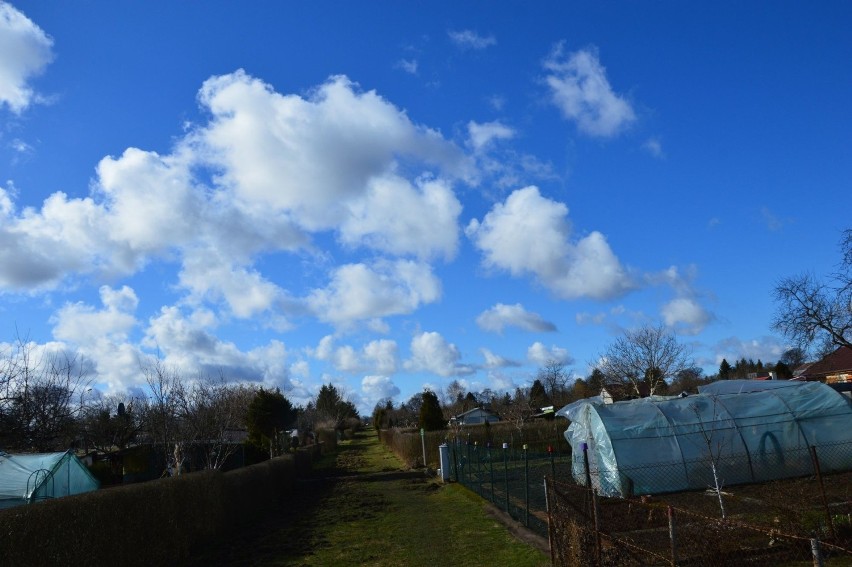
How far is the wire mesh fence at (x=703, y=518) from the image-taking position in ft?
24.7

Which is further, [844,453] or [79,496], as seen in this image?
[844,453]

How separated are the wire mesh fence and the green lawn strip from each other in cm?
85

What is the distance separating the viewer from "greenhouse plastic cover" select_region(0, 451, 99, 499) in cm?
1464

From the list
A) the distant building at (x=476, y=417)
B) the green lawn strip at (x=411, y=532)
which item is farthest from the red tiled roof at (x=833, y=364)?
the green lawn strip at (x=411, y=532)

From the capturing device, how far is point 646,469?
57.2ft

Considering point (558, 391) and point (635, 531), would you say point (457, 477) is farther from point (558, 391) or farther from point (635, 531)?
point (558, 391)

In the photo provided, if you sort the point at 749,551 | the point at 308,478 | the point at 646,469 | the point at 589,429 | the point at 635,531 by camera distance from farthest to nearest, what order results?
the point at 308,478
the point at 589,429
the point at 646,469
the point at 635,531
the point at 749,551

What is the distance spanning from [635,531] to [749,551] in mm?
3422

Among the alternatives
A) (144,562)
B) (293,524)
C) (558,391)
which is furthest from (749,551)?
(558,391)

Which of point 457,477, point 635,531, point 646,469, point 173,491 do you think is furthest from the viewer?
point 457,477

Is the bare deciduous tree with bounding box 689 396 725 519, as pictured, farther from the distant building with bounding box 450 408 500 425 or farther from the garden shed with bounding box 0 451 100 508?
the distant building with bounding box 450 408 500 425

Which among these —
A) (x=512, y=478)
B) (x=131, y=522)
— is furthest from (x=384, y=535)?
(x=512, y=478)

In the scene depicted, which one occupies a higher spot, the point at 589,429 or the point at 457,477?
the point at 589,429

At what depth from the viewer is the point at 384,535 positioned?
15422 millimetres
